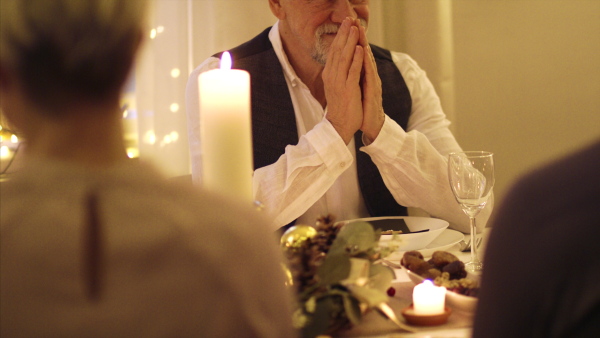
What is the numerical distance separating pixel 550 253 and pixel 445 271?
0.57 metres

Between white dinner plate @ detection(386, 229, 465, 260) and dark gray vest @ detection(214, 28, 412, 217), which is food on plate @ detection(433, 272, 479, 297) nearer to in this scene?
white dinner plate @ detection(386, 229, 465, 260)

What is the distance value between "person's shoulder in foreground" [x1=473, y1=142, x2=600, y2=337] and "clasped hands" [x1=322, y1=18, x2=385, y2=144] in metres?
1.10

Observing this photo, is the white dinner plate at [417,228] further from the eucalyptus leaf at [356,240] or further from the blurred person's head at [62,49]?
the blurred person's head at [62,49]

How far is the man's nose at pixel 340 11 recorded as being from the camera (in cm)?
174

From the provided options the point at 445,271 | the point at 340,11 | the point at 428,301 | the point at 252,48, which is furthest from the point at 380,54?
the point at 428,301

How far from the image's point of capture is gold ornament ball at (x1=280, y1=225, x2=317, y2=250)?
0.68 m

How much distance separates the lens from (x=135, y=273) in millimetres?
406

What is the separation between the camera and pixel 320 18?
175 cm

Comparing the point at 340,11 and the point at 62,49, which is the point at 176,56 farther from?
the point at 62,49

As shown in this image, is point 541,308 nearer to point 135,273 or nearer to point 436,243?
point 135,273

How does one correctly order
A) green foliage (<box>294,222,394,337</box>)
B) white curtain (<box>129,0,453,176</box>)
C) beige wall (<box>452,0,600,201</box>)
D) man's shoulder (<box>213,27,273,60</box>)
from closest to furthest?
green foliage (<box>294,222,394,337</box>) → man's shoulder (<box>213,27,273,60</box>) → white curtain (<box>129,0,453,176</box>) → beige wall (<box>452,0,600,201</box>)

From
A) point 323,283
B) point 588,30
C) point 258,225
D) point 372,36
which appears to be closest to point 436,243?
point 323,283

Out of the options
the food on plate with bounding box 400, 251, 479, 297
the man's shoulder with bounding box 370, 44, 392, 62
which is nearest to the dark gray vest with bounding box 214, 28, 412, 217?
the man's shoulder with bounding box 370, 44, 392, 62

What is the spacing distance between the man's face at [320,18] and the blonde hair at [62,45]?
134 cm
